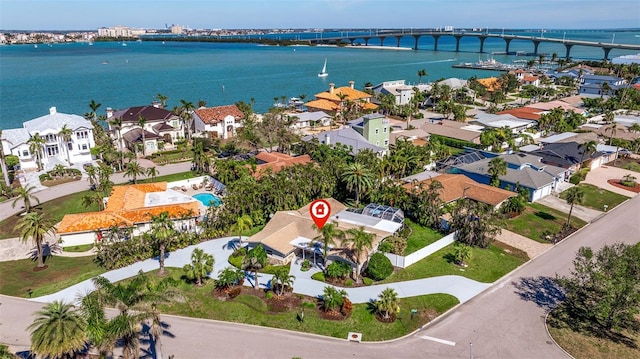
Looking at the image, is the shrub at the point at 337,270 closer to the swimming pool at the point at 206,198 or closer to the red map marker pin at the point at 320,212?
the red map marker pin at the point at 320,212

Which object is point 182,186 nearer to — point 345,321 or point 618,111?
point 345,321

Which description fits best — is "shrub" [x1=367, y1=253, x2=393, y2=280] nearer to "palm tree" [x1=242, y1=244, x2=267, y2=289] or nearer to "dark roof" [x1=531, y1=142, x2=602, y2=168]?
"palm tree" [x1=242, y1=244, x2=267, y2=289]

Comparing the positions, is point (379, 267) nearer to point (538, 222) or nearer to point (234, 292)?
point (234, 292)

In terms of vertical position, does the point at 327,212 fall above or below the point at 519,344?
above

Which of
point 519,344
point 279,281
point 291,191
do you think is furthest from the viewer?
point 291,191

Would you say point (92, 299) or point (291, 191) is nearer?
point (92, 299)

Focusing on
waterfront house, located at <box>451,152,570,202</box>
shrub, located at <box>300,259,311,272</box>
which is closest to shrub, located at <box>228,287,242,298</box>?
shrub, located at <box>300,259,311,272</box>

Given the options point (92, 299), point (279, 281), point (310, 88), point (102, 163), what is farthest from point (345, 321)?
point (310, 88)

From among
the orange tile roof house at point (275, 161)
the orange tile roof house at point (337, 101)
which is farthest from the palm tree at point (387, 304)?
the orange tile roof house at point (337, 101)
